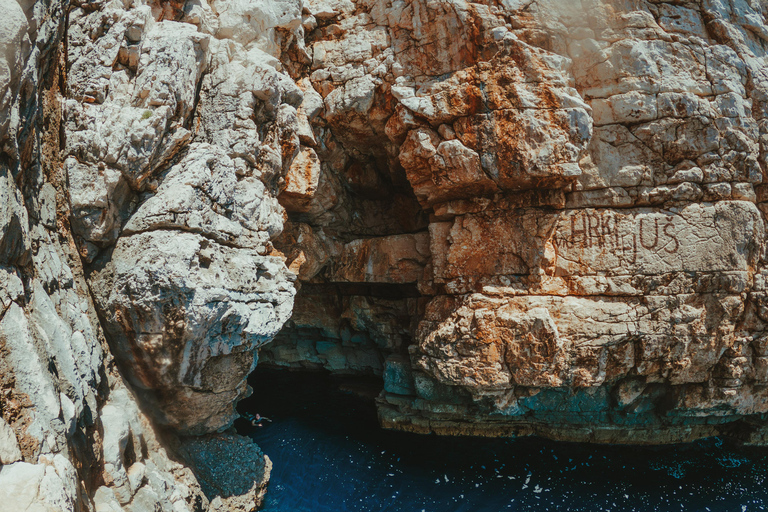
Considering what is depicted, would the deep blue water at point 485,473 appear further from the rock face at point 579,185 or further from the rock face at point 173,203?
the rock face at point 173,203

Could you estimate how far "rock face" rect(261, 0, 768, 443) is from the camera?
392 inches

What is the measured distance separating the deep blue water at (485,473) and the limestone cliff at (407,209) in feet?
2.12

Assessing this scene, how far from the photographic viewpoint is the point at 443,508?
9.43 meters

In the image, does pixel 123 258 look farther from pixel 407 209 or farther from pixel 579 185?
pixel 579 185

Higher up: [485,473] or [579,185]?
[579,185]

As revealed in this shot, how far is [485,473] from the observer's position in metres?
10.5

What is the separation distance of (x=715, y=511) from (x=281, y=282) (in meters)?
9.42

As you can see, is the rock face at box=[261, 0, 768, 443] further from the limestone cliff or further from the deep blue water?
the deep blue water

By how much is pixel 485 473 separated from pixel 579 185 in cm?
665

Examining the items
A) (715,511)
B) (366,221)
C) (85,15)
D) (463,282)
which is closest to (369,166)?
(366,221)

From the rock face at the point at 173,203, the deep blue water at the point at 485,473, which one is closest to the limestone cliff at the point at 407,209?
the rock face at the point at 173,203

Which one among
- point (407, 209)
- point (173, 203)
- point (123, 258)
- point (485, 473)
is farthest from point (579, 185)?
point (123, 258)

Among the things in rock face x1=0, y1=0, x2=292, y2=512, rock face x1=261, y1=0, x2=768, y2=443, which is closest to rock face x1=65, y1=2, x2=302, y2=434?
rock face x1=0, y1=0, x2=292, y2=512

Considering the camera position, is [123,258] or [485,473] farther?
[485,473]
